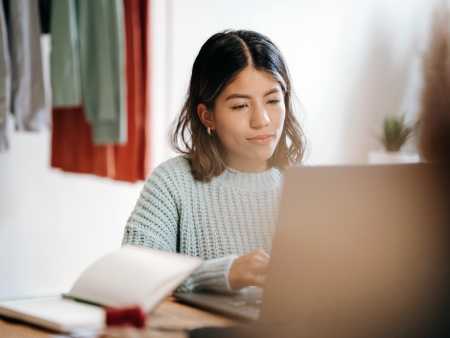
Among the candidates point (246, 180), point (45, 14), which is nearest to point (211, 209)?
point (246, 180)

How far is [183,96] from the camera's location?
228 centimetres

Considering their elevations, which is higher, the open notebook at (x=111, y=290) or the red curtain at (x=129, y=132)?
the red curtain at (x=129, y=132)

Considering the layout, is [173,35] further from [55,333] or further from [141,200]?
[55,333]

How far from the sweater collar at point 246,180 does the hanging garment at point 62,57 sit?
0.69 meters

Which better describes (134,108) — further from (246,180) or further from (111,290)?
(111,290)

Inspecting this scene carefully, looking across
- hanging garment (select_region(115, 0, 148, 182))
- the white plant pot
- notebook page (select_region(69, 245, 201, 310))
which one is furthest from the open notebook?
the white plant pot

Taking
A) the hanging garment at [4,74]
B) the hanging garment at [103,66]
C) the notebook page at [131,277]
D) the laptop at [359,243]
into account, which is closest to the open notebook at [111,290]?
the notebook page at [131,277]

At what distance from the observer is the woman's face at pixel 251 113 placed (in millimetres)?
1019

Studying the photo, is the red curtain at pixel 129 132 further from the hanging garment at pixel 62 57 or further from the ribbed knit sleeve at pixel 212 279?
the ribbed knit sleeve at pixel 212 279

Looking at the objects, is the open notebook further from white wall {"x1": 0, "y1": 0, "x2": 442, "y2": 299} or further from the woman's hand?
white wall {"x1": 0, "y1": 0, "x2": 442, "y2": 299}

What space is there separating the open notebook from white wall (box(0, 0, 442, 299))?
4.25ft

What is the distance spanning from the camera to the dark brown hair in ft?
3.40

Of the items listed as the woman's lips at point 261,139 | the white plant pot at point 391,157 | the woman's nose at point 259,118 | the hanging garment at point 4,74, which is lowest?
the white plant pot at point 391,157

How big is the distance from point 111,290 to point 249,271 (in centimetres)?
25
